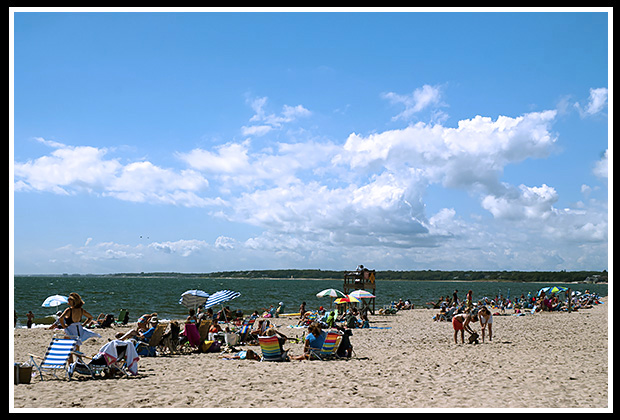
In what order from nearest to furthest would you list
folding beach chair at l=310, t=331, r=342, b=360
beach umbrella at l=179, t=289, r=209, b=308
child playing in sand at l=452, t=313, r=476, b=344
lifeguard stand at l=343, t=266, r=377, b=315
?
folding beach chair at l=310, t=331, r=342, b=360, child playing in sand at l=452, t=313, r=476, b=344, beach umbrella at l=179, t=289, r=209, b=308, lifeguard stand at l=343, t=266, r=377, b=315

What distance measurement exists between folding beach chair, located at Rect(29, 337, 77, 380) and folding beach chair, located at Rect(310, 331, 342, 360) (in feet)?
15.2

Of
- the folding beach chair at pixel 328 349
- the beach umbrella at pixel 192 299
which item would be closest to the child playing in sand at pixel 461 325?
the folding beach chair at pixel 328 349

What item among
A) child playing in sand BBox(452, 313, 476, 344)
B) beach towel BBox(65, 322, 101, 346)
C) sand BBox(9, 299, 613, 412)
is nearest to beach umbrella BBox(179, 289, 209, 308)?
sand BBox(9, 299, 613, 412)

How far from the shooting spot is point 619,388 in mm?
5770

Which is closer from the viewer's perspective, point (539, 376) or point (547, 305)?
point (539, 376)

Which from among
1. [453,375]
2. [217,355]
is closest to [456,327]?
[453,375]

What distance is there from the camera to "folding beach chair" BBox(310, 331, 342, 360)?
34.8 feet

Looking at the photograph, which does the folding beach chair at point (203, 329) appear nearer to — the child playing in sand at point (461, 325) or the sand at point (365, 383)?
the sand at point (365, 383)

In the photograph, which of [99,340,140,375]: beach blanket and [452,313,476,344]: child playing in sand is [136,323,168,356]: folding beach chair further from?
[452,313,476,344]: child playing in sand

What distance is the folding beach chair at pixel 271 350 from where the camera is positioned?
1016 centimetres

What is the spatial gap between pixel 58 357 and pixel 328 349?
16.7 ft
